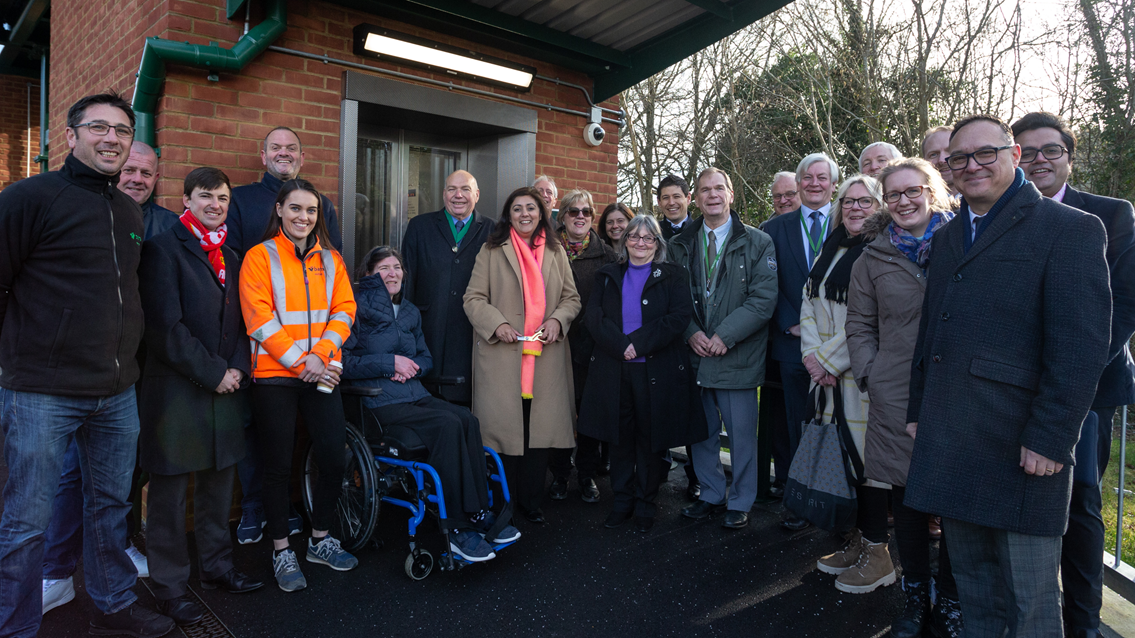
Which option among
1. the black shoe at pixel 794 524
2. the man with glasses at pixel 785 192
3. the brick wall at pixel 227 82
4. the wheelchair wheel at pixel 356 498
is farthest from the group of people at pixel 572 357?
the man with glasses at pixel 785 192

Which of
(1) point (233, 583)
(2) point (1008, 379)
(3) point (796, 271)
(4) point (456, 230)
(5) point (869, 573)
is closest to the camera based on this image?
(2) point (1008, 379)

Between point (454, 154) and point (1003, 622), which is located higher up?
point (454, 154)

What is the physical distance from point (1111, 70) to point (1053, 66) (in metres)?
0.68

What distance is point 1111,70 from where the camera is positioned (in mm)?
9312

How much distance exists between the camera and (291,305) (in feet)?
11.1

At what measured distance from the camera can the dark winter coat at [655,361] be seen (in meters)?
4.09

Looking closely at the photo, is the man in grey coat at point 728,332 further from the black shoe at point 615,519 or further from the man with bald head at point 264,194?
the man with bald head at point 264,194

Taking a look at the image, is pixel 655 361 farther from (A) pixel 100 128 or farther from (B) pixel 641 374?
(A) pixel 100 128

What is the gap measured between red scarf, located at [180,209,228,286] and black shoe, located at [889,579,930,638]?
11.0 feet

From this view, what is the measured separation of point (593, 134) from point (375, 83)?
1.88 meters

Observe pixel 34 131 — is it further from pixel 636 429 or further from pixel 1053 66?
pixel 1053 66

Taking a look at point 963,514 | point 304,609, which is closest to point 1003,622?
point 963,514

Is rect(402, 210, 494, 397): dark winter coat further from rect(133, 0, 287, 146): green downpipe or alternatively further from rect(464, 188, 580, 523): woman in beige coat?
rect(133, 0, 287, 146): green downpipe

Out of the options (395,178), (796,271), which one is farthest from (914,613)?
(395,178)
